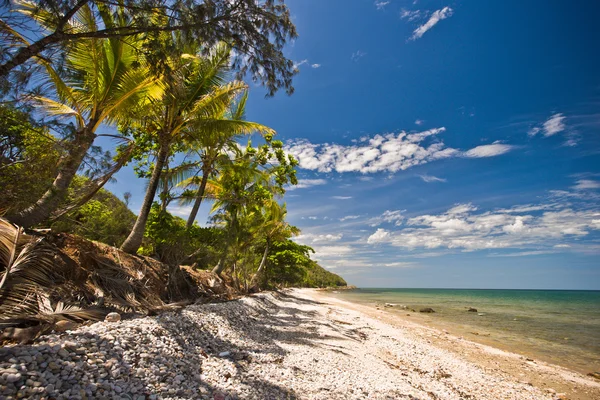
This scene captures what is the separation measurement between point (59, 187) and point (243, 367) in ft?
15.6

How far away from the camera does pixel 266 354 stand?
17.3 ft

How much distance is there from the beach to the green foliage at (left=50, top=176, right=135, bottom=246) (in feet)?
10.7

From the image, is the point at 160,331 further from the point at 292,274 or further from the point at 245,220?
the point at 292,274

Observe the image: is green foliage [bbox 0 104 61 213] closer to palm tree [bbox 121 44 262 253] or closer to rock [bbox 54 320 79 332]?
rock [bbox 54 320 79 332]

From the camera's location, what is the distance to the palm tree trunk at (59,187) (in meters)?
4.62

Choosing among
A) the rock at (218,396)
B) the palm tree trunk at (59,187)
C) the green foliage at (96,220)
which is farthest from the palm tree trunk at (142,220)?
the rock at (218,396)

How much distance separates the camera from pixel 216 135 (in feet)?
33.4

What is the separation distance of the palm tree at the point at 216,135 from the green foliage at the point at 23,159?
5.46m

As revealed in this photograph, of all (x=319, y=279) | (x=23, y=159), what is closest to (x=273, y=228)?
(x=23, y=159)

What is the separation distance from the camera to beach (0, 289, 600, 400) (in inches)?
101

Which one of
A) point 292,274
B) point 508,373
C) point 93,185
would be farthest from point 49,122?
point 292,274

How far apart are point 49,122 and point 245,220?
11.2m

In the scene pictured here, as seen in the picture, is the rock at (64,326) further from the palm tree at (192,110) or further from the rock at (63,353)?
the palm tree at (192,110)

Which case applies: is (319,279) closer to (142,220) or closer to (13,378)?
(142,220)
